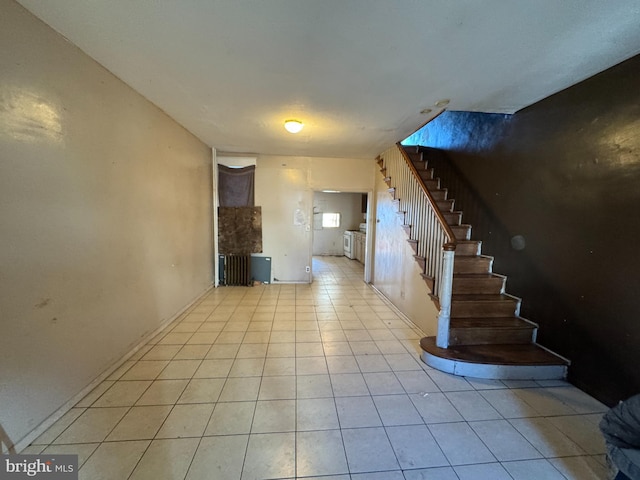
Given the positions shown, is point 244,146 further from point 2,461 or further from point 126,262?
point 2,461

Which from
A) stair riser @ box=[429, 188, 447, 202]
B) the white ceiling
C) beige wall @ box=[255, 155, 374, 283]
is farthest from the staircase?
beige wall @ box=[255, 155, 374, 283]

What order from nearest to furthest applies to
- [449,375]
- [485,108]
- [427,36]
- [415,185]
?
[427,36] < [449,375] < [485,108] < [415,185]

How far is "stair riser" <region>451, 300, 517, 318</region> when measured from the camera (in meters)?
2.88

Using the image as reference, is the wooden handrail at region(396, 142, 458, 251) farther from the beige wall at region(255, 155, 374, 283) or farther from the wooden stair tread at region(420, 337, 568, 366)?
the beige wall at region(255, 155, 374, 283)

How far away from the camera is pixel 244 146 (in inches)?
184

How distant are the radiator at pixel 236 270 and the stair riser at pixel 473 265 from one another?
3670mm

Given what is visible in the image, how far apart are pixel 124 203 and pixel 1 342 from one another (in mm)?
1338

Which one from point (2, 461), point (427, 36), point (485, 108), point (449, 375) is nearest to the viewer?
point (2, 461)

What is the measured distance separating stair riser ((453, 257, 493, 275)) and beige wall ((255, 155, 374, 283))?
8.68 ft

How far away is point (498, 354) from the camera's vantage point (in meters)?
2.51

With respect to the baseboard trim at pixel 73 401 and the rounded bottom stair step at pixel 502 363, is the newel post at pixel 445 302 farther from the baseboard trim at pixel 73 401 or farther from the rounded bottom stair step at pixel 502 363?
the baseboard trim at pixel 73 401

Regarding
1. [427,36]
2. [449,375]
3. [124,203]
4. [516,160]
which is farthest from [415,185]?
[124,203]

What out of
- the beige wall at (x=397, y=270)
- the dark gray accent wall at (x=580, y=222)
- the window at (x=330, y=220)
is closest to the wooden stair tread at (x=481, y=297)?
the dark gray accent wall at (x=580, y=222)

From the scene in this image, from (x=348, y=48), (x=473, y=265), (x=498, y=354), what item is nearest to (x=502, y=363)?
(x=498, y=354)
